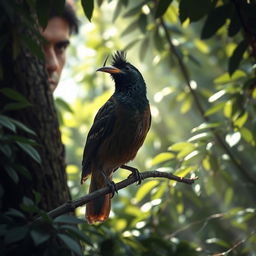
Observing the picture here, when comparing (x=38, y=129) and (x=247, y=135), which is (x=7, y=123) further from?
(x=247, y=135)

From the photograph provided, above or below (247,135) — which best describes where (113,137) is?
above

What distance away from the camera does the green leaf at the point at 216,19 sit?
2.68 metres

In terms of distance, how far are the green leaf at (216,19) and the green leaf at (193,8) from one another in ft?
1.06

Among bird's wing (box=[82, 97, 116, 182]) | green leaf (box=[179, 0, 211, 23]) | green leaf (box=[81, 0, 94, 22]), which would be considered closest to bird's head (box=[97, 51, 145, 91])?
bird's wing (box=[82, 97, 116, 182])

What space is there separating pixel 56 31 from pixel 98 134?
104 centimetres

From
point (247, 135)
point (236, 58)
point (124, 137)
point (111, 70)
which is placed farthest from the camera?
point (111, 70)

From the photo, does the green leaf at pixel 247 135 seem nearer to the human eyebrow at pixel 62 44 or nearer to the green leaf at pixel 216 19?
the green leaf at pixel 216 19

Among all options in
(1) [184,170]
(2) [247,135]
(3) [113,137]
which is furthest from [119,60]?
(2) [247,135]

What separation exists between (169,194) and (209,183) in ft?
0.97

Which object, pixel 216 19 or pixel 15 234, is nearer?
pixel 15 234

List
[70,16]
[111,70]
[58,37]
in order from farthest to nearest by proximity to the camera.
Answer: [70,16] → [58,37] → [111,70]

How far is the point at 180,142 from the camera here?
3.42 m

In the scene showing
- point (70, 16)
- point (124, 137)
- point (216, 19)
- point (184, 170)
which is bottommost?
point (184, 170)

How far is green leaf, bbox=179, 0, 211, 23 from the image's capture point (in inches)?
92.7
